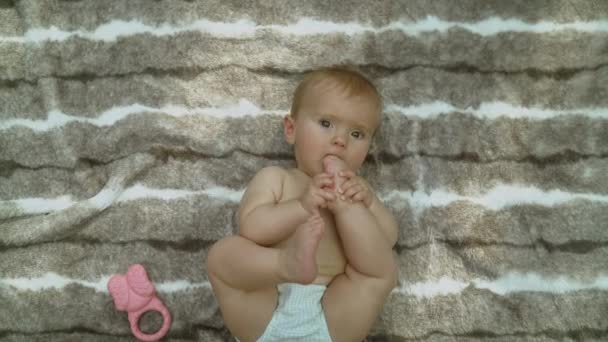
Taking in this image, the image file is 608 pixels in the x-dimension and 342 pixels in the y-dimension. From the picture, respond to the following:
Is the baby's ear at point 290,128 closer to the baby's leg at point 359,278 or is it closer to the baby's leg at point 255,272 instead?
the baby's leg at point 359,278

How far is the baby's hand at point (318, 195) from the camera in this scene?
96 centimetres

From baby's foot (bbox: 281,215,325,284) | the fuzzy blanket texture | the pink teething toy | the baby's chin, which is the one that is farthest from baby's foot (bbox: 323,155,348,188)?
the pink teething toy

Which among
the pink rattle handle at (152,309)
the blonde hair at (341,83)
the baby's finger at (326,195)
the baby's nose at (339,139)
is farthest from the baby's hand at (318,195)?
the pink rattle handle at (152,309)

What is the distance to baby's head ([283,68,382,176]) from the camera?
1.06 metres

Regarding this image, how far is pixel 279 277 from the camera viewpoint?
36.4 inches

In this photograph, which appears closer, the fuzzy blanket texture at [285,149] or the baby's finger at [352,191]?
the baby's finger at [352,191]

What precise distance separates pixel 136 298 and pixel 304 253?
51 cm

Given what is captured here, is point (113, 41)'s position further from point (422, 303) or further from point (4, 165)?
point (422, 303)

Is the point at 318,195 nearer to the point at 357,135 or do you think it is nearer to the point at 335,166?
the point at 335,166

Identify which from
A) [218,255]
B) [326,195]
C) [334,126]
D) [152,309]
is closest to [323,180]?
[326,195]

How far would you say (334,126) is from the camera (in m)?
1.07

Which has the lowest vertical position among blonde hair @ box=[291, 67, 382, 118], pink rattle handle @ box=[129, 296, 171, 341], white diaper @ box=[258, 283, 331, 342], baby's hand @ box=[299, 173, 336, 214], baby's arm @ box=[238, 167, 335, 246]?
pink rattle handle @ box=[129, 296, 171, 341]

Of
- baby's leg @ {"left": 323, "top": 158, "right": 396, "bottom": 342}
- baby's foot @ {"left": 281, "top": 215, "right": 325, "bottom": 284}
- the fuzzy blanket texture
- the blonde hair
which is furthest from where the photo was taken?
the fuzzy blanket texture

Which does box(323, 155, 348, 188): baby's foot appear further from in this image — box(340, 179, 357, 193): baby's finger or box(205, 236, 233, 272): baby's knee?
box(205, 236, 233, 272): baby's knee
